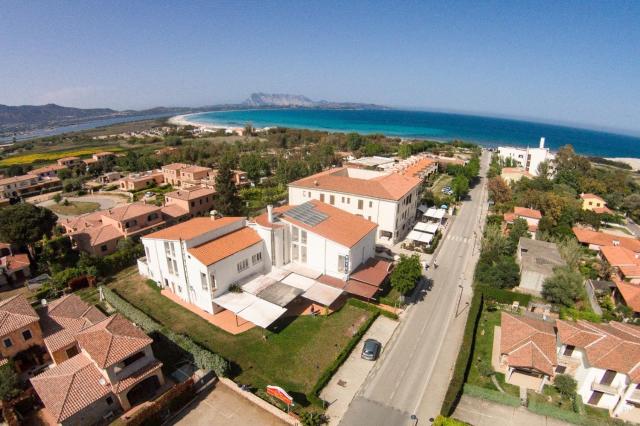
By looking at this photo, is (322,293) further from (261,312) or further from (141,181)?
(141,181)

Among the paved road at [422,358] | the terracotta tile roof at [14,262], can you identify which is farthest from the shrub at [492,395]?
the terracotta tile roof at [14,262]

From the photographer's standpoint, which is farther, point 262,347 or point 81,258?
point 81,258

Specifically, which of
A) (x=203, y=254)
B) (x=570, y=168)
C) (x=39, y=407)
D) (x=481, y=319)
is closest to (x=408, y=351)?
(x=481, y=319)

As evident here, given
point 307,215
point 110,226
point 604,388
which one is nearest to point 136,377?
point 307,215

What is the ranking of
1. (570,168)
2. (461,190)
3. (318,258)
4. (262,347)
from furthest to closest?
1. (570,168)
2. (461,190)
3. (318,258)
4. (262,347)

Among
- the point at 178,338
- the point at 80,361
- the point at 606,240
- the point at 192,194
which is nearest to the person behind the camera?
the point at 80,361

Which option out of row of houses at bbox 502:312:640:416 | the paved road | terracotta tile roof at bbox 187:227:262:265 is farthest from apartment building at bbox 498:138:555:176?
terracotta tile roof at bbox 187:227:262:265

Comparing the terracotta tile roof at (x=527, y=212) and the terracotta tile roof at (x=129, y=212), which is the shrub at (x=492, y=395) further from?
the terracotta tile roof at (x=129, y=212)

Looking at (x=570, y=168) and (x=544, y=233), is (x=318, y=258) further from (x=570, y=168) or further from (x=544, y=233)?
(x=570, y=168)
